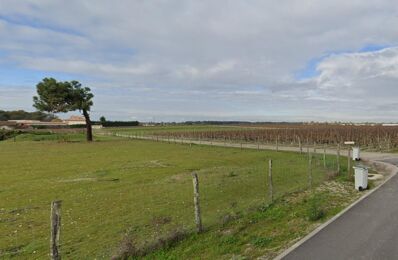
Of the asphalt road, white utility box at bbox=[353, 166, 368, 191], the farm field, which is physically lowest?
the farm field

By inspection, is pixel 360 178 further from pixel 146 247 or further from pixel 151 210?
pixel 146 247

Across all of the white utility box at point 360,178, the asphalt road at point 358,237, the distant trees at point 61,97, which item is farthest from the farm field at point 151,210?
the distant trees at point 61,97

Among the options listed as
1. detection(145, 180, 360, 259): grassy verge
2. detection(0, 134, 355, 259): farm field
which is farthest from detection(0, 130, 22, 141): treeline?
detection(145, 180, 360, 259): grassy verge

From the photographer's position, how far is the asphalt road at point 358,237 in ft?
22.7

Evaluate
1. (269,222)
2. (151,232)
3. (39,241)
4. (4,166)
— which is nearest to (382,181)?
(269,222)

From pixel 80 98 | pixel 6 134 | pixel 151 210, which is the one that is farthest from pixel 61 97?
pixel 151 210

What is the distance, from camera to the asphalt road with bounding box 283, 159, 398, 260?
6918 mm

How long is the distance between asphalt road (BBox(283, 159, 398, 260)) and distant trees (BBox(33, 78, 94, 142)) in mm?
51132

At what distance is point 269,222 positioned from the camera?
9.83m

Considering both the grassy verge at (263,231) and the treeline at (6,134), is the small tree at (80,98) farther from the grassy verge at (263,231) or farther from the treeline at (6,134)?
the grassy verge at (263,231)

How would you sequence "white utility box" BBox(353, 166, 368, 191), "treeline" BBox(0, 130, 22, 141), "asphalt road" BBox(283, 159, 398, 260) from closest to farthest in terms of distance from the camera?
"asphalt road" BBox(283, 159, 398, 260), "white utility box" BBox(353, 166, 368, 191), "treeline" BBox(0, 130, 22, 141)

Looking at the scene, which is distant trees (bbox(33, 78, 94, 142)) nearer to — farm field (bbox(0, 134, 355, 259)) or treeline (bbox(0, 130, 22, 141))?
treeline (bbox(0, 130, 22, 141))

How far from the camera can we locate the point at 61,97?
55.2m

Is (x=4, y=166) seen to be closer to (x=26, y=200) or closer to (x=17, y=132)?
(x=26, y=200)
